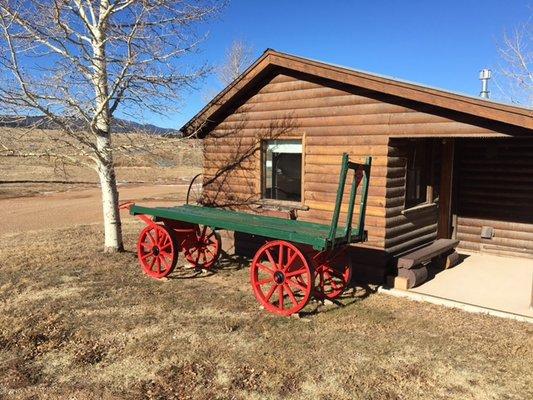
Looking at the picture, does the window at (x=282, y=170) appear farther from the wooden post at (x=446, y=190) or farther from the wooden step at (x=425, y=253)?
the wooden post at (x=446, y=190)

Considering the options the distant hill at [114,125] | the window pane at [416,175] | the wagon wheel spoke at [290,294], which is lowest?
the wagon wheel spoke at [290,294]

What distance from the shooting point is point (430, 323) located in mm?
5863

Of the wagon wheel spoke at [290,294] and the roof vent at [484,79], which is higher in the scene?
the roof vent at [484,79]

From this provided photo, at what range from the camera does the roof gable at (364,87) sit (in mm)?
5753

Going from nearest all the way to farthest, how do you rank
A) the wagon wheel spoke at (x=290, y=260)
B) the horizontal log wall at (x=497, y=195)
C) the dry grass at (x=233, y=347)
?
the dry grass at (x=233, y=347) < the wagon wheel spoke at (x=290, y=260) < the horizontal log wall at (x=497, y=195)

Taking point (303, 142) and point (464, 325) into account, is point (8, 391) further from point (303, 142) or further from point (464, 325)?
point (303, 142)

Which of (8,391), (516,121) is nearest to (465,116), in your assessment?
(516,121)

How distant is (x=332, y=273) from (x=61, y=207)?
14.8 meters

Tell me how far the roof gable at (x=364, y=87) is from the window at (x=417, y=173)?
4.92ft

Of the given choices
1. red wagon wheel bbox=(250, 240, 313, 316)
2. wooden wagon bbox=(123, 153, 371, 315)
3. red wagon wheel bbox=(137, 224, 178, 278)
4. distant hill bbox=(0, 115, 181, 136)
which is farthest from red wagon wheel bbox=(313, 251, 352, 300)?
distant hill bbox=(0, 115, 181, 136)

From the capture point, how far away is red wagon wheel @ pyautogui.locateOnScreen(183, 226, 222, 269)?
8516 millimetres

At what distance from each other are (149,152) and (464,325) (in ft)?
21.6

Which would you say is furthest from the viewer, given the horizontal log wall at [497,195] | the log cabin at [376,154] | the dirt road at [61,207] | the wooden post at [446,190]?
the dirt road at [61,207]

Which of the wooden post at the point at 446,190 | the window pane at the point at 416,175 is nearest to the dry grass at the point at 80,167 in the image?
the window pane at the point at 416,175
